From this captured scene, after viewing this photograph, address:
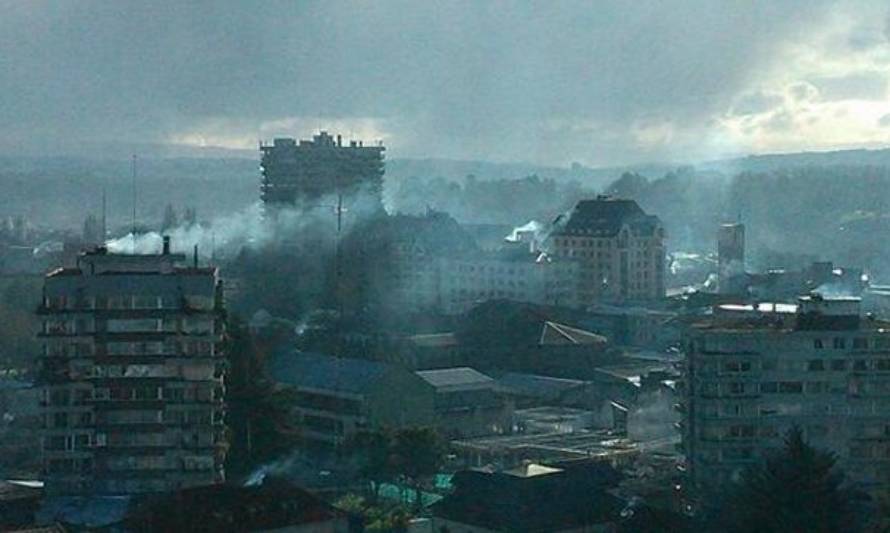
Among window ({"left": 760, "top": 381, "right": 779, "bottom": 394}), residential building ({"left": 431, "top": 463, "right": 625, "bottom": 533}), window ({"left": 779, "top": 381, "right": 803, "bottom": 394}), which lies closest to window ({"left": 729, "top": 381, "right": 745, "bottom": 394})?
window ({"left": 760, "top": 381, "right": 779, "bottom": 394})

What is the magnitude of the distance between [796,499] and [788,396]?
12.1 ft

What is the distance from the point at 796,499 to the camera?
1708cm

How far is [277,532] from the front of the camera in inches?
671

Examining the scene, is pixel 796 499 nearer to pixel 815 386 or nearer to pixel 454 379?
pixel 815 386

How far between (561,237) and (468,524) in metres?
27.1

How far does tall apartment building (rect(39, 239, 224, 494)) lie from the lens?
64.3ft

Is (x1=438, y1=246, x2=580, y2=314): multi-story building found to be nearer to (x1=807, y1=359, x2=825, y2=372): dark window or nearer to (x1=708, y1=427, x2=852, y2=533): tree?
(x1=807, y1=359, x2=825, y2=372): dark window

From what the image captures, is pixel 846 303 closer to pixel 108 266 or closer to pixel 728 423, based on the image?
pixel 728 423

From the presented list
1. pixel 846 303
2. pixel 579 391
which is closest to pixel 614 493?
pixel 846 303

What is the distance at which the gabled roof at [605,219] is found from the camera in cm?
4425

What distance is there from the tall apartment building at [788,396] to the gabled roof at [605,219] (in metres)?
23.4

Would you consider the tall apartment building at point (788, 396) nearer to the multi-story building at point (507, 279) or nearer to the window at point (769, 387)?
the window at point (769, 387)

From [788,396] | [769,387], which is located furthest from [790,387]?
[769,387]

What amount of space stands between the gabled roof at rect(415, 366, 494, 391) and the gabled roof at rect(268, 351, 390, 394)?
1.30m
